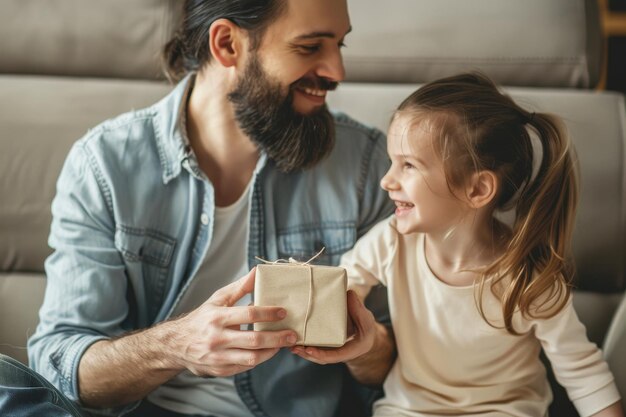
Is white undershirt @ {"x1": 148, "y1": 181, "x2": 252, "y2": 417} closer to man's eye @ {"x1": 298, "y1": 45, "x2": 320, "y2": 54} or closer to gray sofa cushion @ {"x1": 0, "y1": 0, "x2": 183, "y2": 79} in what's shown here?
man's eye @ {"x1": 298, "y1": 45, "x2": 320, "y2": 54}

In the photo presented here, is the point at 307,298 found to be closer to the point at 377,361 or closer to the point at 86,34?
the point at 377,361

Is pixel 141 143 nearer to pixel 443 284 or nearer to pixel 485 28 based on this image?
pixel 443 284

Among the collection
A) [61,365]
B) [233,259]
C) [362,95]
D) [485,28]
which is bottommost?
[61,365]

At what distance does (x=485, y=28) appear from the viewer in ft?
5.44

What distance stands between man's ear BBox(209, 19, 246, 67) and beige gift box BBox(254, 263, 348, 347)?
1.48 ft

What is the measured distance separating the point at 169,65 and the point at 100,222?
0.36m

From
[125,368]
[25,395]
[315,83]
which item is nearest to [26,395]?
[25,395]

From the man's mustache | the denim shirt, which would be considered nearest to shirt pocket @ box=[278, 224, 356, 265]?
the denim shirt

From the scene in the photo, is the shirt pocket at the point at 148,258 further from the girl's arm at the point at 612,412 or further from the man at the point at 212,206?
the girl's arm at the point at 612,412

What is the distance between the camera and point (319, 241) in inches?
57.5

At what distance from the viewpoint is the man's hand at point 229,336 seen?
1.09 meters

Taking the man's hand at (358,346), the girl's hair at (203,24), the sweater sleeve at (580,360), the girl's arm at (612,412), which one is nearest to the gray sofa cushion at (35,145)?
the girl's hair at (203,24)

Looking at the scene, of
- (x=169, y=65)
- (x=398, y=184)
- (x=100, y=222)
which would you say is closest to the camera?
(x=398, y=184)

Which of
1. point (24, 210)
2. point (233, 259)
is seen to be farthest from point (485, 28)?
point (24, 210)
